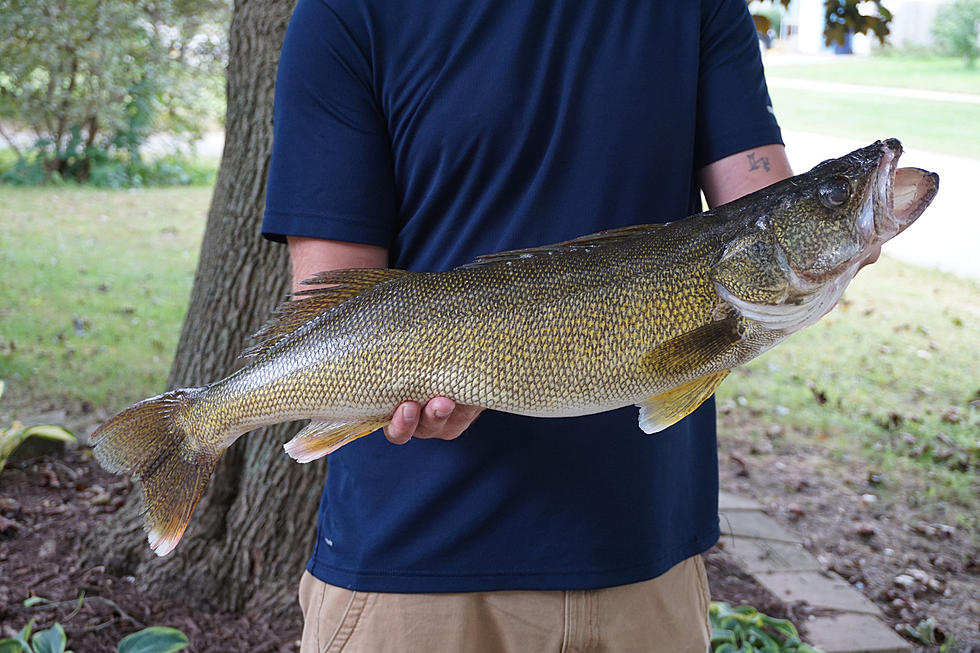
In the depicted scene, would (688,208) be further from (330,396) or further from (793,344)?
(793,344)

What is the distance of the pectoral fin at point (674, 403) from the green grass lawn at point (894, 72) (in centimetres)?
2422

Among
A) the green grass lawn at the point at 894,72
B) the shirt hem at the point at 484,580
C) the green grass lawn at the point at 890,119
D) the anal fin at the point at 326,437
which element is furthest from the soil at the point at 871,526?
the green grass lawn at the point at 894,72

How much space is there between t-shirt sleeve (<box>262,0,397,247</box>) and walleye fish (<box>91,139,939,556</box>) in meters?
0.22

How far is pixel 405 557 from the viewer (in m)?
1.98

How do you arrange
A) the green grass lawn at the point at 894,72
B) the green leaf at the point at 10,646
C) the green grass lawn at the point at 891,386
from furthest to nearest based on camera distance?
the green grass lawn at the point at 894,72 < the green grass lawn at the point at 891,386 < the green leaf at the point at 10,646

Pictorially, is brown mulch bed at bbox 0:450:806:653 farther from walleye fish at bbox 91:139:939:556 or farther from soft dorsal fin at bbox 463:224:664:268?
soft dorsal fin at bbox 463:224:664:268

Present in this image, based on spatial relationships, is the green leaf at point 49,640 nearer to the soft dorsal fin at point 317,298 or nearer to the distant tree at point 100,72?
the soft dorsal fin at point 317,298

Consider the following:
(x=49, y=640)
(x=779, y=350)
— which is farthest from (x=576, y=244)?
(x=779, y=350)

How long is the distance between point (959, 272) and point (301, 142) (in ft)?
36.5

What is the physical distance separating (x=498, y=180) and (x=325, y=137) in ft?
1.33

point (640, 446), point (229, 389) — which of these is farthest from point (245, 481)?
point (640, 446)

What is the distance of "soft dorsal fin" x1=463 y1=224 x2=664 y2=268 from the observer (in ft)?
6.04

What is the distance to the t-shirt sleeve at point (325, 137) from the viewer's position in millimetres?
2002

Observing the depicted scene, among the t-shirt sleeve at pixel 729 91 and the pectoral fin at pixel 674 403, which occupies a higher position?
the t-shirt sleeve at pixel 729 91
